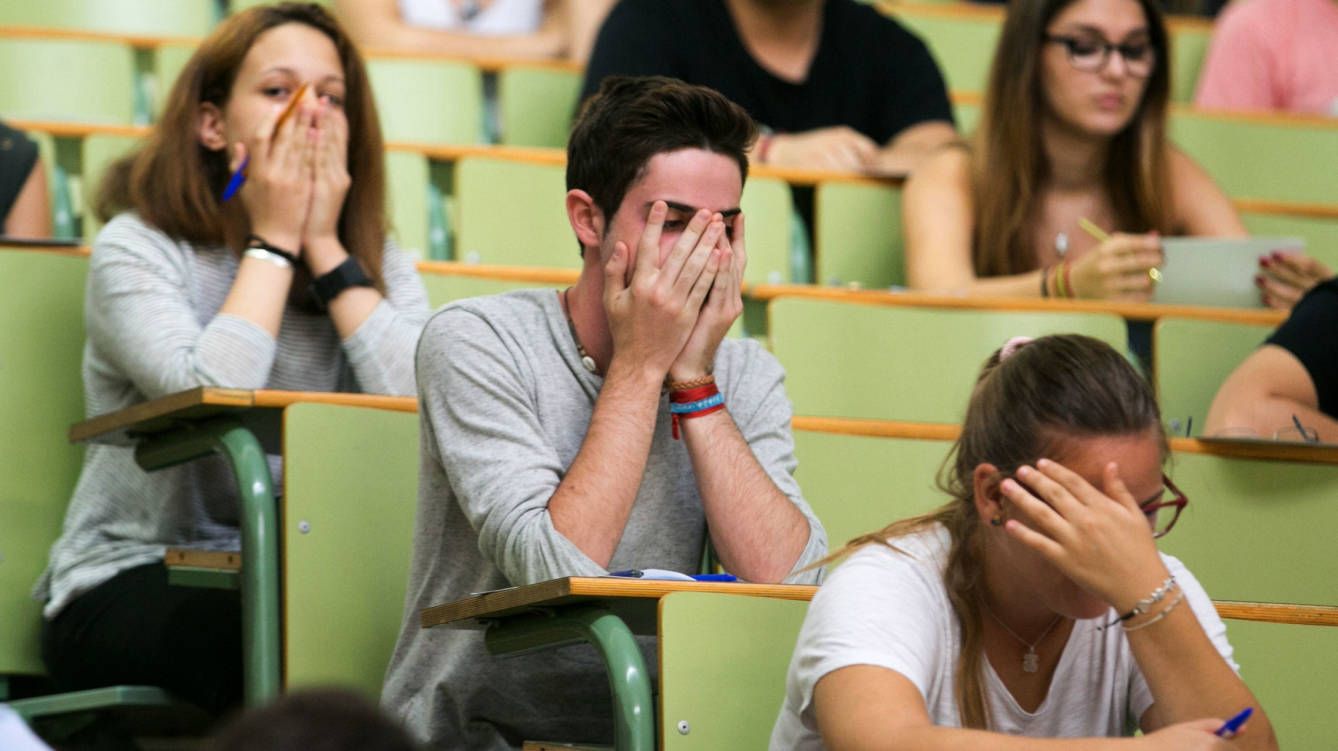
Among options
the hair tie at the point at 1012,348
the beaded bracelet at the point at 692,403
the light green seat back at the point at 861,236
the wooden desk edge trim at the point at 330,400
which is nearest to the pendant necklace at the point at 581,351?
the beaded bracelet at the point at 692,403

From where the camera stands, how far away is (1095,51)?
3.31m

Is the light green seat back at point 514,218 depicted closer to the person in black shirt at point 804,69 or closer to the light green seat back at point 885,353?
the person in black shirt at point 804,69

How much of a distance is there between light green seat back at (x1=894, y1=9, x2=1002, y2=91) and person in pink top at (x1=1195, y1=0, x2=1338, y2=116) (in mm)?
538

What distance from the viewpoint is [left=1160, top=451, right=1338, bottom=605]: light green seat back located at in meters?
2.29

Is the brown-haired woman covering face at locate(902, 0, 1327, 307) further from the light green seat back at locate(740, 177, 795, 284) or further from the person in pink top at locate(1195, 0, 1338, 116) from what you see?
the person in pink top at locate(1195, 0, 1338, 116)

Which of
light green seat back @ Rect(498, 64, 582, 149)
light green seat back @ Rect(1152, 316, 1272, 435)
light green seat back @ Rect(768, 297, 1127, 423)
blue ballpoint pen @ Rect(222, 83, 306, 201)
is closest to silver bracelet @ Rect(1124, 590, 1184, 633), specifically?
light green seat back @ Rect(768, 297, 1127, 423)

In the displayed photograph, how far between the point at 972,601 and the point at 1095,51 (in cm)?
194

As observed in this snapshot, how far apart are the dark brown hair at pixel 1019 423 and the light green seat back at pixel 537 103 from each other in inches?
90.2

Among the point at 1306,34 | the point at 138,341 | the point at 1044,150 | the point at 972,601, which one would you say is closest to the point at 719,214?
the point at 972,601

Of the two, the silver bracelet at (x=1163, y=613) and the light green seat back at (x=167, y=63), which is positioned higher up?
the light green seat back at (x=167, y=63)

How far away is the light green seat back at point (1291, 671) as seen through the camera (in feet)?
5.83

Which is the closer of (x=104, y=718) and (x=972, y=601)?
(x=972, y=601)

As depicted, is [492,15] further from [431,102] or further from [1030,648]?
[1030,648]

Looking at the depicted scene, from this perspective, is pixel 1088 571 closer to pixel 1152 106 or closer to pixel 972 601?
pixel 972 601
